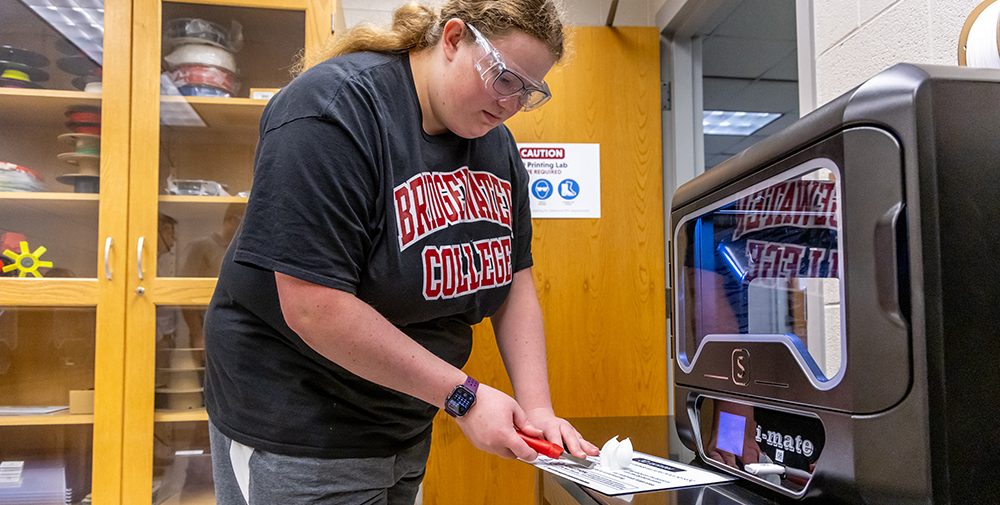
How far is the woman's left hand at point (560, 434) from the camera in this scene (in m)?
0.75

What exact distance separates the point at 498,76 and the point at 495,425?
0.43 meters

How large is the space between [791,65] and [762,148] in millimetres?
3230

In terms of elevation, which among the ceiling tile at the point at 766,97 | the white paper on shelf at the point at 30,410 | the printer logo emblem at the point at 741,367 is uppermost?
the ceiling tile at the point at 766,97

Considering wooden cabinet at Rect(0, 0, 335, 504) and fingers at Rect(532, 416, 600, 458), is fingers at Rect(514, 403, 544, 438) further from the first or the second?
wooden cabinet at Rect(0, 0, 335, 504)

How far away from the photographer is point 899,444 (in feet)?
1.52

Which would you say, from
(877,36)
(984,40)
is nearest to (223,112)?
(877,36)

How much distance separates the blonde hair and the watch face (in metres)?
0.45

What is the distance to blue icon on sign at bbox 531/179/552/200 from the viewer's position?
7.30 feet

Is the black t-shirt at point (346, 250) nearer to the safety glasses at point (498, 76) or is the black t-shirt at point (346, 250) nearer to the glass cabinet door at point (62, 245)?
the safety glasses at point (498, 76)

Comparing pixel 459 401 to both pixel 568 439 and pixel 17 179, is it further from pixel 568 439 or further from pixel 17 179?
pixel 17 179

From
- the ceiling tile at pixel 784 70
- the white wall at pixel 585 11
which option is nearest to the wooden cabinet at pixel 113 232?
the white wall at pixel 585 11

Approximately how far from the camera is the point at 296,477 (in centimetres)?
76

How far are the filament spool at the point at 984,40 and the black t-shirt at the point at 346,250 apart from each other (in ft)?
2.07

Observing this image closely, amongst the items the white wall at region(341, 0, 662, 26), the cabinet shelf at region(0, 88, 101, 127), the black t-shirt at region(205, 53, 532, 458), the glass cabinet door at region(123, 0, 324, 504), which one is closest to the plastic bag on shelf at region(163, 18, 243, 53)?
the glass cabinet door at region(123, 0, 324, 504)
